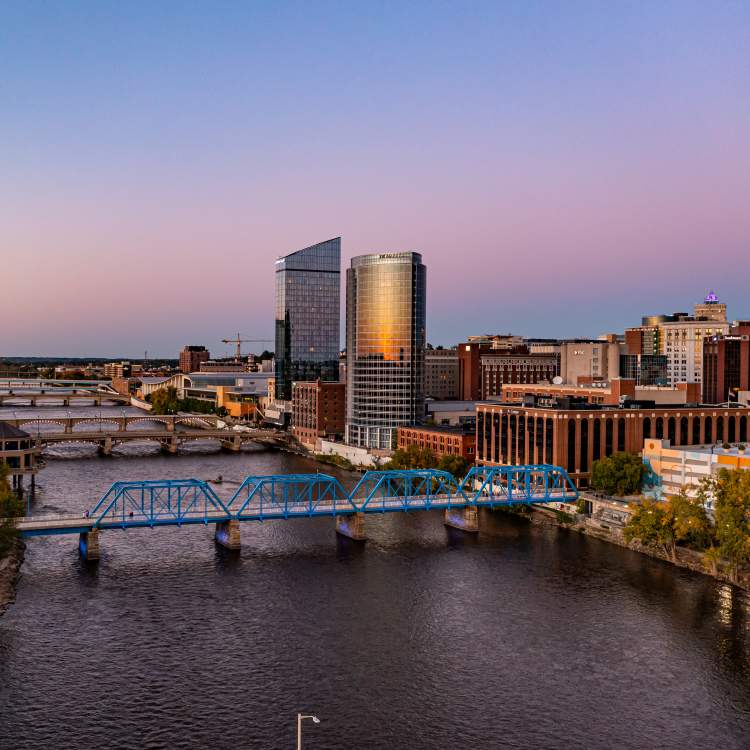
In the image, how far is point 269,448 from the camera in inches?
6526

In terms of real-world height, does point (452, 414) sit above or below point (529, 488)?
above

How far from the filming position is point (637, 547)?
74188 mm

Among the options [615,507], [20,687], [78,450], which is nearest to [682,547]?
[615,507]

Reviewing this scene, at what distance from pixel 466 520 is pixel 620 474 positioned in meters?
16.3

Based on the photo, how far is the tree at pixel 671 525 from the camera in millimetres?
67125

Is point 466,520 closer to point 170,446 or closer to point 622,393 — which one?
point 622,393

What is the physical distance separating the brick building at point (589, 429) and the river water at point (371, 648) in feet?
55.0

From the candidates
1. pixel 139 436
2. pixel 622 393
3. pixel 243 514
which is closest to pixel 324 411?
pixel 139 436

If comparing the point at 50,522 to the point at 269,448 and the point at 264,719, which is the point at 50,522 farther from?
the point at 269,448

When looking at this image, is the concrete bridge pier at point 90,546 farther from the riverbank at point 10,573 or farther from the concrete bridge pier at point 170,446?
the concrete bridge pier at point 170,446

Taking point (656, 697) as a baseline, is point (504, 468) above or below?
above

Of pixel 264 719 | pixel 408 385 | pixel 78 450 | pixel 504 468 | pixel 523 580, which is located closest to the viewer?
pixel 264 719

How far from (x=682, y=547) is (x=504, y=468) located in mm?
22359

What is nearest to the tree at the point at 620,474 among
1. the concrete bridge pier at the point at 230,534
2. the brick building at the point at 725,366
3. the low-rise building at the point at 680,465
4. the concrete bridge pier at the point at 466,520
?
the low-rise building at the point at 680,465
